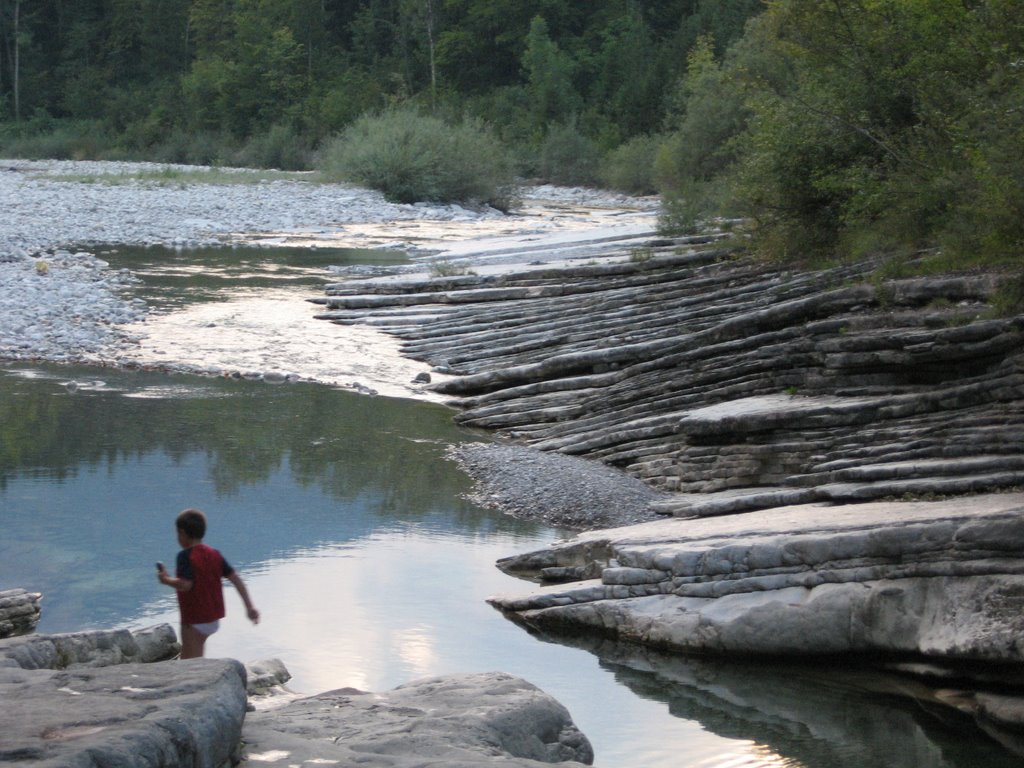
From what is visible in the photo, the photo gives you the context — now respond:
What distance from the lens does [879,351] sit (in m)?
12.0

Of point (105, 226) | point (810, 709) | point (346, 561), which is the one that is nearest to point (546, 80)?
point (105, 226)

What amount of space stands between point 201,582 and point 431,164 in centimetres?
3822

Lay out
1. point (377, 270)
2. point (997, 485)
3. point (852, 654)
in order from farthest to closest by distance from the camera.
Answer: point (377, 270), point (997, 485), point (852, 654)

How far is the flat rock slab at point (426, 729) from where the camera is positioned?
18.3 ft

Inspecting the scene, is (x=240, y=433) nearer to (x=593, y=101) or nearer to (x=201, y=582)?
(x=201, y=582)

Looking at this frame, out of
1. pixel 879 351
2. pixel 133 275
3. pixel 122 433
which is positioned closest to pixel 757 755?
pixel 879 351

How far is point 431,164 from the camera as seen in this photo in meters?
44.5

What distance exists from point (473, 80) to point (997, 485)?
71.4 m

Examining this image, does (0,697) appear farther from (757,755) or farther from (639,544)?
(639,544)

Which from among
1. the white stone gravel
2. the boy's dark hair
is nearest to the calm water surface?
the boy's dark hair

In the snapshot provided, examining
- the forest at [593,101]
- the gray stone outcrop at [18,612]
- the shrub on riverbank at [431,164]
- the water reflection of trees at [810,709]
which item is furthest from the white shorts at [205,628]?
the shrub on riverbank at [431,164]

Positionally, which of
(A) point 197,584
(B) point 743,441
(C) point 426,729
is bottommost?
(C) point 426,729

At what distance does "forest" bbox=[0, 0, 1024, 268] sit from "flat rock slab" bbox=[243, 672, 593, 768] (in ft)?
22.2

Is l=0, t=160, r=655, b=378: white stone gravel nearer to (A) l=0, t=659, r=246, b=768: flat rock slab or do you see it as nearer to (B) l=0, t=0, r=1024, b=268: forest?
(B) l=0, t=0, r=1024, b=268: forest
